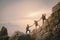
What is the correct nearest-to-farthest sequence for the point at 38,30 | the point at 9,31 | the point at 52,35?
the point at 52,35 < the point at 38,30 < the point at 9,31

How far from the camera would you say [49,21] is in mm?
7023

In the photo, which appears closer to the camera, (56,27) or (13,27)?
(56,27)

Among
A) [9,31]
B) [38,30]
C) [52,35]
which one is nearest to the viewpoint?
[52,35]

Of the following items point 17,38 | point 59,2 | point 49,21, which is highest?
point 59,2

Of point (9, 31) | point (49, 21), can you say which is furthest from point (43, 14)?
point (9, 31)

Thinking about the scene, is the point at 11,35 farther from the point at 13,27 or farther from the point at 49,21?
the point at 49,21

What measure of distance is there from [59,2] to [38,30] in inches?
42.1

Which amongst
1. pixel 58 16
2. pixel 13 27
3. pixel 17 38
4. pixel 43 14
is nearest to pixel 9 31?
pixel 13 27

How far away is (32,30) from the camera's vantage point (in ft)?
23.9

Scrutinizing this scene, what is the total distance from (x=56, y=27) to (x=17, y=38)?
1.20 meters

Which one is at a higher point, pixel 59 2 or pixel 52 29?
pixel 59 2

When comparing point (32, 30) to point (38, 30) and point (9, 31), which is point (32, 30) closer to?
point (38, 30)

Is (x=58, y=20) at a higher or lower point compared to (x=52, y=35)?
higher

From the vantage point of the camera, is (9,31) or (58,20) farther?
(9,31)
